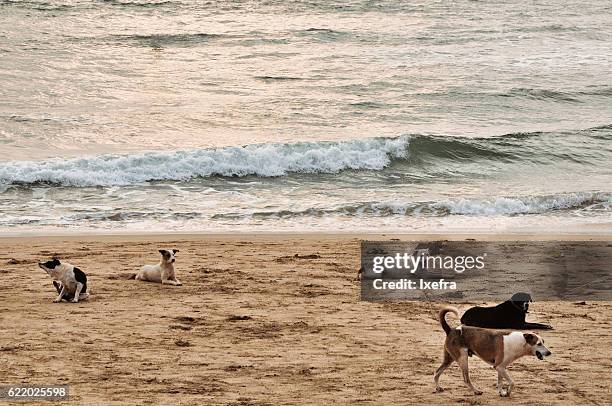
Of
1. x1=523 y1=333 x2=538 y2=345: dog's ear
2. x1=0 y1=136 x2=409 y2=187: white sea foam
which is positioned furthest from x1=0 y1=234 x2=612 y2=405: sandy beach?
x1=0 y1=136 x2=409 y2=187: white sea foam

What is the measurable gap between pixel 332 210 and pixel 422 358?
7.84 m

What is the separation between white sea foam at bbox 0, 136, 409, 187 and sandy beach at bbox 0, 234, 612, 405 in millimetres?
5995

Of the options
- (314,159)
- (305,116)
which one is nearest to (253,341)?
(314,159)

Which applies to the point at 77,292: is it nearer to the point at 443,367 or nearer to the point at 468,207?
the point at 443,367

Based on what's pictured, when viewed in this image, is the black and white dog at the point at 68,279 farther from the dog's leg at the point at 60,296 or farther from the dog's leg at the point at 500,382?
the dog's leg at the point at 500,382

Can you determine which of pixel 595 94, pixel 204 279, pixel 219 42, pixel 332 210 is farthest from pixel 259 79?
pixel 204 279

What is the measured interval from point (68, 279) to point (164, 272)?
46.0 inches

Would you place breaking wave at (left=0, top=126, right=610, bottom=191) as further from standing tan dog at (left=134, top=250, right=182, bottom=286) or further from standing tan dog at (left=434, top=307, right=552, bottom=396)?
standing tan dog at (left=434, top=307, right=552, bottom=396)

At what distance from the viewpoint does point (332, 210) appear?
645 inches

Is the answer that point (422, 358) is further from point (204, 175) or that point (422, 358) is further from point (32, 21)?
point (32, 21)

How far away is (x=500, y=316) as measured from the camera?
348 inches

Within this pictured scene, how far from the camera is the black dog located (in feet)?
28.7

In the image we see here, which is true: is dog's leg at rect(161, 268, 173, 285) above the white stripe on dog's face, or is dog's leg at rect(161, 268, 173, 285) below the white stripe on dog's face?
below

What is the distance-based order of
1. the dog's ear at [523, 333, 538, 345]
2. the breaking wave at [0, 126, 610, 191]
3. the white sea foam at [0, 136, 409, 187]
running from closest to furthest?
the dog's ear at [523, 333, 538, 345]
the white sea foam at [0, 136, 409, 187]
the breaking wave at [0, 126, 610, 191]
